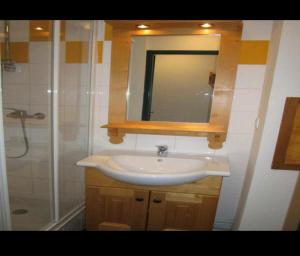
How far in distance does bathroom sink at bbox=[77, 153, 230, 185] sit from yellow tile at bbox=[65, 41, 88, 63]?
0.78 m

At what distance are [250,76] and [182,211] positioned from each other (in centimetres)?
106

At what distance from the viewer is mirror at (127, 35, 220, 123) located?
123 cm

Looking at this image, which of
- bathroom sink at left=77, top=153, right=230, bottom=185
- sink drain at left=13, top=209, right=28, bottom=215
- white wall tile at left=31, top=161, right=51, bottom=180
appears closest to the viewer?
bathroom sink at left=77, top=153, right=230, bottom=185

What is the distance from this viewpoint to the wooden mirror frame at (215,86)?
3.82 ft

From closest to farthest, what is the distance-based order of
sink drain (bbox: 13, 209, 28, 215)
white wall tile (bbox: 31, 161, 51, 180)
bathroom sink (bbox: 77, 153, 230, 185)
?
1. bathroom sink (bbox: 77, 153, 230, 185)
2. sink drain (bbox: 13, 209, 28, 215)
3. white wall tile (bbox: 31, 161, 51, 180)

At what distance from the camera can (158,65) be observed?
1.27 meters

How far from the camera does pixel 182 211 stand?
Answer: 106 cm

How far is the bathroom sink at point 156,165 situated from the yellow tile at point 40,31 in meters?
0.96

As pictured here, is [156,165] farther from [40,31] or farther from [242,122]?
[40,31]

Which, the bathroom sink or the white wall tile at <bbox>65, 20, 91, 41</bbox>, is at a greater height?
the white wall tile at <bbox>65, 20, 91, 41</bbox>

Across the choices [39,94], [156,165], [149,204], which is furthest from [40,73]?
[149,204]

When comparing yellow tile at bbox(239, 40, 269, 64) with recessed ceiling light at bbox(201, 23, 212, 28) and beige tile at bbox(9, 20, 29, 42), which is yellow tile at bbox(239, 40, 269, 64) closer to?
recessed ceiling light at bbox(201, 23, 212, 28)

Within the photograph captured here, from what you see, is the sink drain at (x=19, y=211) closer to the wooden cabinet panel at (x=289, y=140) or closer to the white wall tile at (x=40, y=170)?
the white wall tile at (x=40, y=170)

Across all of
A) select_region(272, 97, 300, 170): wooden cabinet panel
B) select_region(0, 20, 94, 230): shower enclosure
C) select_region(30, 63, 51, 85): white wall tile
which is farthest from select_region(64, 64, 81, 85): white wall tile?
select_region(272, 97, 300, 170): wooden cabinet panel
